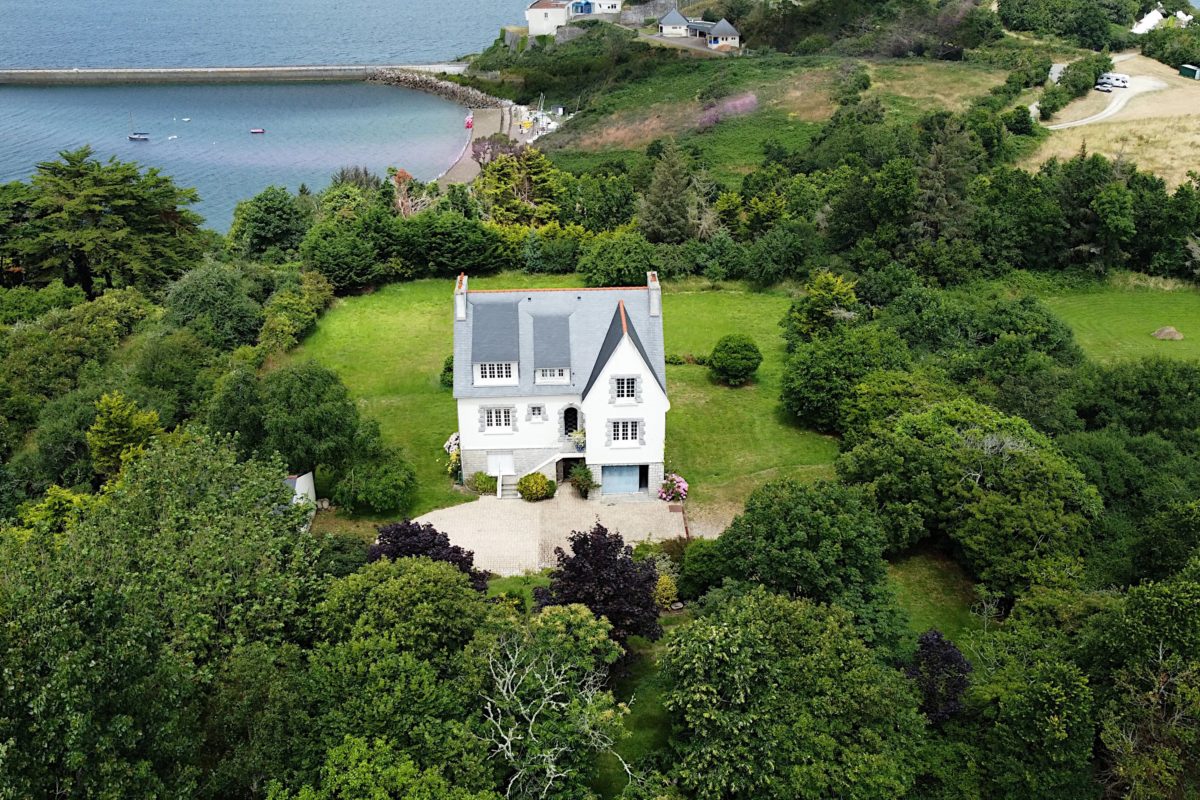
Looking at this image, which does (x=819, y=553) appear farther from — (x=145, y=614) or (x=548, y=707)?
(x=145, y=614)

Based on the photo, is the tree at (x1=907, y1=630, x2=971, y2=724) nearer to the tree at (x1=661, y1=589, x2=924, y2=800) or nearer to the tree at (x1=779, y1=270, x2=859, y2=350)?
the tree at (x1=661, y1=589, x2=924, y2=800)

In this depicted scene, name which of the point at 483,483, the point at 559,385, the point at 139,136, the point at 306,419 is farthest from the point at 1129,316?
the point at 139,136

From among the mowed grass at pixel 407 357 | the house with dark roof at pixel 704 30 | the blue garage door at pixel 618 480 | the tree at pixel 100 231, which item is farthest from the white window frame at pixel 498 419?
the house with dark roof at pixel 704 30

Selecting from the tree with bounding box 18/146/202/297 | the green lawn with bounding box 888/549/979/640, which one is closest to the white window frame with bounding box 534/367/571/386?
the green lawn with bounding box 888/549/979/640

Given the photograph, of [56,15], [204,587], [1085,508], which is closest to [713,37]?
[1085,508]

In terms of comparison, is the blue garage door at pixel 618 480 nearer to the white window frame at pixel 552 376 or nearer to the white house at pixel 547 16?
the white window frame at pixel 552 376

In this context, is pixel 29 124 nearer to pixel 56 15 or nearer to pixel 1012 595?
pixel 56 15

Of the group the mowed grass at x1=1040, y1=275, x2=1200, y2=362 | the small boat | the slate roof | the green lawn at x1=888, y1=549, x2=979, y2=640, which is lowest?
the green lawn at x1=888, y1=549, x2=979, y2=640
